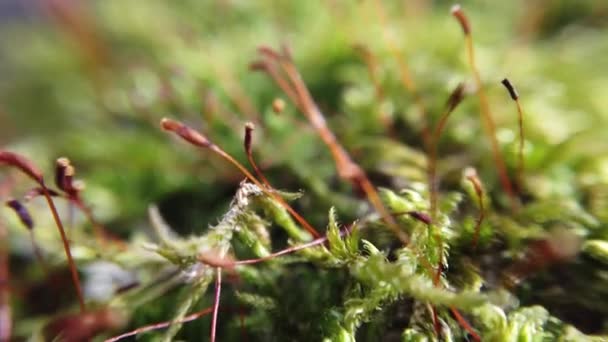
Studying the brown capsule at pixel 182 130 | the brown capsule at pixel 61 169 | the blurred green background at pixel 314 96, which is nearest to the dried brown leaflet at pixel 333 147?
the blurred green background at pixel 314 96

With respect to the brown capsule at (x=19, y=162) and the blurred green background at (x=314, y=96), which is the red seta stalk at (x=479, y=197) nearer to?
the blurred green background at (x=314, y=96)

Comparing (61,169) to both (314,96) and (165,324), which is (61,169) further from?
(314,96)

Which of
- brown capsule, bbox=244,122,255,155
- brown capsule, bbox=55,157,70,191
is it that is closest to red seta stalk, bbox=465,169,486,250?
brown capsule, bbox=244,122,255,155

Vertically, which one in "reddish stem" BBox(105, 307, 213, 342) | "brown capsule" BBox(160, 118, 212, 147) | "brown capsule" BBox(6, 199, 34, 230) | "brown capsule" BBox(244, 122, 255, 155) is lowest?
"reddish stem" BBox(105, 307, 213, 342)

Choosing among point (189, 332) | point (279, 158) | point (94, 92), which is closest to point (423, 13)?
point (279, 158)

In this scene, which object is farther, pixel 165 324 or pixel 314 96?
pixel 314 96

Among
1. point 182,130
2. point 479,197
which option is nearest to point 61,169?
point 182,130

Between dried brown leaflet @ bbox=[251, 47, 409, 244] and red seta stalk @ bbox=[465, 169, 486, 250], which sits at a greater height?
dried brown leaflet @ bbox=[251, 47, 409, 244]

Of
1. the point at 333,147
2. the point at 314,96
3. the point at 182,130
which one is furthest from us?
the point at 314,96

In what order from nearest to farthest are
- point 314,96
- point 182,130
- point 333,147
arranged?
point 182,130, point 333,147, point 314,96

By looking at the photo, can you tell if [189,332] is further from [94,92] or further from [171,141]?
[94,92]

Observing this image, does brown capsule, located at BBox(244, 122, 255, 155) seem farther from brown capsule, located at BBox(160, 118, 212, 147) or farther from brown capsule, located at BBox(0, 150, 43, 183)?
brown capsule, located at BBox(0, 150, 43, 183)

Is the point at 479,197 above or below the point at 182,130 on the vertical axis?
below
